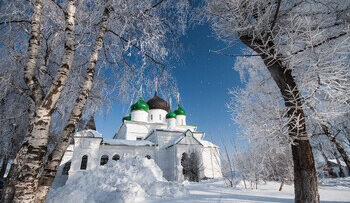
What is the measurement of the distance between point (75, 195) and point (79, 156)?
12.3m

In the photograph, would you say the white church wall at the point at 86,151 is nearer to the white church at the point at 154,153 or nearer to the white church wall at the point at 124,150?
the white church at the point at 154,153

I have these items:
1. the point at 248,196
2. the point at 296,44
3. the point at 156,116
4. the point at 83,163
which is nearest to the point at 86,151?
the point at 83,163

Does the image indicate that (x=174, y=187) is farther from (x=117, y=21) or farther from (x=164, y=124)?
(x=164, y=124)

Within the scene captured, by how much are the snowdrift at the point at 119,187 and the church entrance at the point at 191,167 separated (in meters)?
10.4

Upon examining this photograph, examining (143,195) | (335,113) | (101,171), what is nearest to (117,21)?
(335,113)

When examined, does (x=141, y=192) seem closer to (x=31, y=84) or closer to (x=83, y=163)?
(x=31, y=84)

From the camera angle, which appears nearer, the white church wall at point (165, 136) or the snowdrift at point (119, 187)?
the snowdrift at point (119, 187)

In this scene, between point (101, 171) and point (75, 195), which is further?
point (101, 171)

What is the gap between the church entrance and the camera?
54.8 ft

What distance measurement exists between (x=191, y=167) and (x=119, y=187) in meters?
12.8

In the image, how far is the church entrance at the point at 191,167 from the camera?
16.7m

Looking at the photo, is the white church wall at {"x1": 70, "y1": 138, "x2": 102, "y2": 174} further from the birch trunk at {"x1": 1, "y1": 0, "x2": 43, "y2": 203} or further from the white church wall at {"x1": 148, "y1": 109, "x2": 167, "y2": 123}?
the birch trunk at {"x1": 1, "y1": 0, "x2": 43, "y2": 203}

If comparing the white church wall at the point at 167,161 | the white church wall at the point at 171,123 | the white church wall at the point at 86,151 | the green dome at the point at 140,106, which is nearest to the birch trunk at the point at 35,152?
the white church wall at the point at 86,151

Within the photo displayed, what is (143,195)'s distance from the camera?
5172mm
